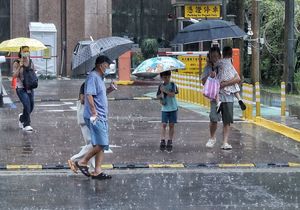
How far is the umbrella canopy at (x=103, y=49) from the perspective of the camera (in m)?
10.4

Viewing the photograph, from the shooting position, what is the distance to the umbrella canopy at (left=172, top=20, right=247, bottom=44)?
13.2 metres

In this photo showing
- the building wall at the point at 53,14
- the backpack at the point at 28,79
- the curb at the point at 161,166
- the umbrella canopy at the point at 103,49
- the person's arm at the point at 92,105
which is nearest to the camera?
the person's arm at the point at 92,105

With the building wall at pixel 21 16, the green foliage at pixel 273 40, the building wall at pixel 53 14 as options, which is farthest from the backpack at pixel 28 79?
the building wall at pixel 21 16

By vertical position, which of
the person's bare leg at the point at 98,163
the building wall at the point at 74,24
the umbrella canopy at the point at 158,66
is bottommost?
Answer: the person's bare leg at the point at 98,163

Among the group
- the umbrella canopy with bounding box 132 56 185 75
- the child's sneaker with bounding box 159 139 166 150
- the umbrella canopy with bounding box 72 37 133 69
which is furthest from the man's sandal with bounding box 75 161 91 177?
the child's sneaker with bounding box 159 139 166 150

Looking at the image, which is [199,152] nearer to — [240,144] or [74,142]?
[240,144]

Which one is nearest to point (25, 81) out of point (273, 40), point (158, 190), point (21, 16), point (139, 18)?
point (158, 190)

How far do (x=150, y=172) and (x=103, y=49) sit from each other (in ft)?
6.54

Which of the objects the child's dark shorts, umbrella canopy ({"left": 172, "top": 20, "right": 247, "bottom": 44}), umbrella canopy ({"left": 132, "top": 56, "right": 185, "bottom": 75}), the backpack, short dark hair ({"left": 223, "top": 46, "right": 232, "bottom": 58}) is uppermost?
umbrella canopy ({"left": 172, "top": 20, "right": 247, "bottom": 44})

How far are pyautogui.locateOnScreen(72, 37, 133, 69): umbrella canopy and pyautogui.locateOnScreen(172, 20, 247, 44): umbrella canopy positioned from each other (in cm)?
249

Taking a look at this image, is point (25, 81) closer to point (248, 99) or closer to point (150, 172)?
point (150, 172)

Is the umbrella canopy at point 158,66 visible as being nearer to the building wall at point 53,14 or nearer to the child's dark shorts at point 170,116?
the child's dark shorts at point 170,116

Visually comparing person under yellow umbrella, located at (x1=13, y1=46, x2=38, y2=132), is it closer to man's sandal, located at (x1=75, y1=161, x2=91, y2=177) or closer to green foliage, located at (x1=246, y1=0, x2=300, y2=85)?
man's sandal, located at (x1=75, y1=161, x2=91, y2=177)

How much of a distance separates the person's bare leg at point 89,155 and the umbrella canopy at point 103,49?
4.23 feet
